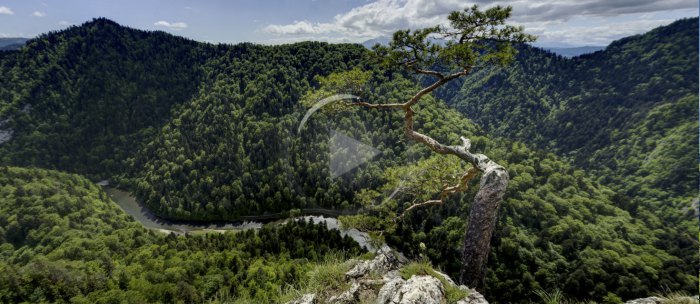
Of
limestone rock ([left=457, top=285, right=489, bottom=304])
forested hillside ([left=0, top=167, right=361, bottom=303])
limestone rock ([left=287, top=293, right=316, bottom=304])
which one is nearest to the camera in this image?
limestone rock ([left=457, top=285, right=489, bottom=304])

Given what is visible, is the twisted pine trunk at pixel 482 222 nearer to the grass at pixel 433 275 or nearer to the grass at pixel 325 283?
the grass at pixel 433 275

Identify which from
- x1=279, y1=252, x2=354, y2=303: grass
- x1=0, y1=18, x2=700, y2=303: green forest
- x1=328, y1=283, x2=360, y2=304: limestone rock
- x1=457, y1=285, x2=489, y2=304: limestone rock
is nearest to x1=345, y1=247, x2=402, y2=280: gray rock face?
x1=279, y1=252, x2=354, y2=303: grass

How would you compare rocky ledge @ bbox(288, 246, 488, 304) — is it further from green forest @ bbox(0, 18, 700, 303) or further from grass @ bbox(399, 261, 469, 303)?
green forest @ bbox(0, 18, 700, 303)

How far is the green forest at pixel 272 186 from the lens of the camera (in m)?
57.4

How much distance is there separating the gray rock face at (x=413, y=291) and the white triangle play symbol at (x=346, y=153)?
103731 mm

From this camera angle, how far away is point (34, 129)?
16075 cm

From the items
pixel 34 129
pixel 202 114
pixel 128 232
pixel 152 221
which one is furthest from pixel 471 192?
pixel 34 129

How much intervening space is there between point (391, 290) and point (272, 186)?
108197 millimetres

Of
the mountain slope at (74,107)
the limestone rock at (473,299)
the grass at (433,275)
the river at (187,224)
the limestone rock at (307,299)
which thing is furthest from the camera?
the mountain slope at (74,107)

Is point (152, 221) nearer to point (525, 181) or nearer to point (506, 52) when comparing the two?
point (525, 181)

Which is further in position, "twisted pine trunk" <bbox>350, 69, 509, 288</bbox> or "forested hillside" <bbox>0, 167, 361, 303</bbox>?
"forested hillside" <bbox>0, 167, 361, 303</bbox>

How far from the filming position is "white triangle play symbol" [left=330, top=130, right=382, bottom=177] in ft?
375

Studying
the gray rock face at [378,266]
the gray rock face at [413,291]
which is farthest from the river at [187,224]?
the gray rock face at [413,291]

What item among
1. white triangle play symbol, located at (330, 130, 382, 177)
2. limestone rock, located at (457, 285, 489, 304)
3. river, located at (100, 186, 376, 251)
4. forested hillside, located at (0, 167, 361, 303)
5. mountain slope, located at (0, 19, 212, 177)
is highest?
mountain slope, located at (0, 19, 212, 177)
